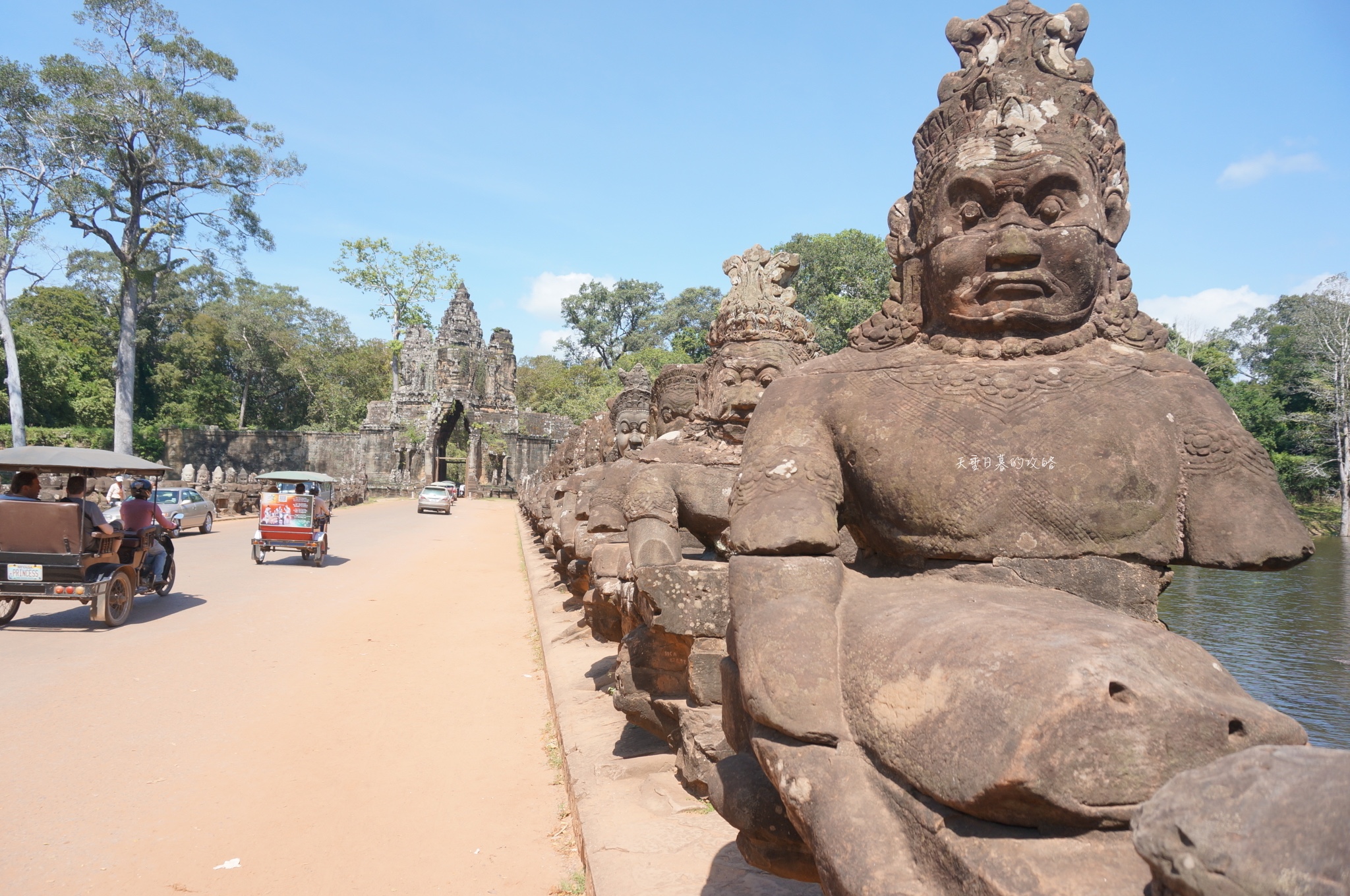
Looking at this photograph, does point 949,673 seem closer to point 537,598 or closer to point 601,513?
point 601,513

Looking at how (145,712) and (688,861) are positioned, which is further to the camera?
(145,712)

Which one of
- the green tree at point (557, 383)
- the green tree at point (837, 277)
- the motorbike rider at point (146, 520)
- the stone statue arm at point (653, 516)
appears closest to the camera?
the stone statue arm at point (653, 516)

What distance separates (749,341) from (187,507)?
18.2 metres

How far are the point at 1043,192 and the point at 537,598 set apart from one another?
9190 mm

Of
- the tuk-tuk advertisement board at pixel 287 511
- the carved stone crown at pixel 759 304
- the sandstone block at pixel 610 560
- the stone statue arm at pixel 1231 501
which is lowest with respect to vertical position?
the tuk-tuk advertisement board at pixel 287 511

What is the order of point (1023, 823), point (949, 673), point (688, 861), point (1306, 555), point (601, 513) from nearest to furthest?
point (1023, 823), point (949, 673), point (1306, 555), point (688, 861), point (601, 513)

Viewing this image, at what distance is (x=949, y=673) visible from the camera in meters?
1.63

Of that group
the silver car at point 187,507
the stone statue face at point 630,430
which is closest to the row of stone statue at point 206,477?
the silver car at point 187,507

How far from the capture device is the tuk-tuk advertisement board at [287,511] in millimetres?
14352

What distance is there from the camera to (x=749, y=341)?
501 centimetres

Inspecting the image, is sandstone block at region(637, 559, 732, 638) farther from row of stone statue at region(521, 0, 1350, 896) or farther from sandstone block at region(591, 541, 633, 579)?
sandstone block at region(591, 541, 633, 579)

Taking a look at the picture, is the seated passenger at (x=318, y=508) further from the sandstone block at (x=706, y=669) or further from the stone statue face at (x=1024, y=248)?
the stone statue face at (x=1024, y=248)

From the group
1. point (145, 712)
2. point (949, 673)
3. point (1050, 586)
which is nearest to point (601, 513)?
point (145, 712)

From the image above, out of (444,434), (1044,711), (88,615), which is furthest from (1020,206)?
(444,434)
